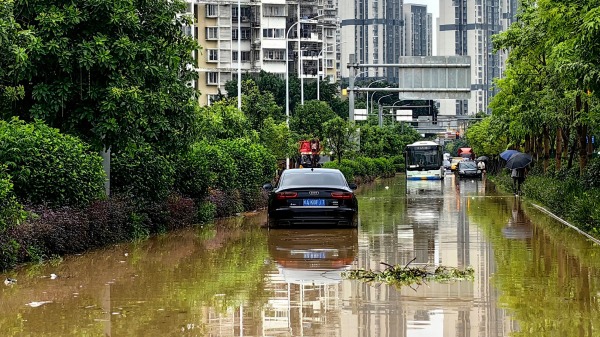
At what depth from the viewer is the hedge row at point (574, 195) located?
20.8 m

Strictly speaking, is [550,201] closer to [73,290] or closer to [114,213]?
[114,213]

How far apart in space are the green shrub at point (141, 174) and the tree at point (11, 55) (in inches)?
106

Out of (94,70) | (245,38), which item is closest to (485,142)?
(245,38)

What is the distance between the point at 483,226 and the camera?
23953mm

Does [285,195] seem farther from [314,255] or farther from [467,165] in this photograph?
[467,165]

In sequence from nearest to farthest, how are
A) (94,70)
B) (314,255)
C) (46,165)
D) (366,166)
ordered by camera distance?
1. (46,165)
2. (314,255)
3. (94,70)
4. (366,166)

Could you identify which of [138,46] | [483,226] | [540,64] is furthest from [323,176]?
[540,64]

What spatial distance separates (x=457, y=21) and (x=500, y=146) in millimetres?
115687

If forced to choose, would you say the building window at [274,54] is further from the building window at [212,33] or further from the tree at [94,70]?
the tree at [94,70]

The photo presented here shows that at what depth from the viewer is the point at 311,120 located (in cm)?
6425

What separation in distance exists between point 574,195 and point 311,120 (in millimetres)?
40027

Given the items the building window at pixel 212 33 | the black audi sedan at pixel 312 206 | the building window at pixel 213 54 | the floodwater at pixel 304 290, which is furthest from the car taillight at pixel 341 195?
the building window at pixel 212 33

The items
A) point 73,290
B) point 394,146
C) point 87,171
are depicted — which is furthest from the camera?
point 394,146

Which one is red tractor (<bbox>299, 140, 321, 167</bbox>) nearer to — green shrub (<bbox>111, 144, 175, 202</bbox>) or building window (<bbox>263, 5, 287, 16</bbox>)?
green shrub (<bbox>111, 144, 175, 202</bbox>)
